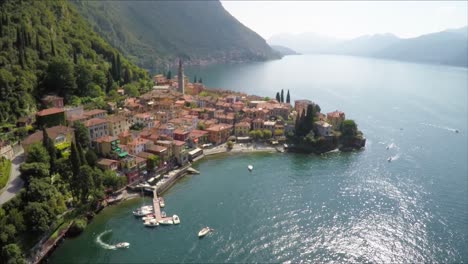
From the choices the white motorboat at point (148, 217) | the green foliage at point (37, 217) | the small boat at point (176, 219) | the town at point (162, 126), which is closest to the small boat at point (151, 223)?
the white motorboat at point (148, 217)

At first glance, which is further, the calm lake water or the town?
the town

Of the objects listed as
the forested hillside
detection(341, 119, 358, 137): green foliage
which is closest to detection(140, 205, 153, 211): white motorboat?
the forested hillside

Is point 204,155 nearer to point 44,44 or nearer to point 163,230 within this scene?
point 163,230

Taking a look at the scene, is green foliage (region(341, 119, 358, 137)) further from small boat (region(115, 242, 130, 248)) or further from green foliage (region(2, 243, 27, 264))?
green foliage (region(2, 243, 27, 264))

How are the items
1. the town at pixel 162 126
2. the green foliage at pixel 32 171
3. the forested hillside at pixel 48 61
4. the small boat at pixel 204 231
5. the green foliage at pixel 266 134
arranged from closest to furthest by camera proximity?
1. the small boat at pixel 204 231
2. the green foliage at pixel 32 171
3. the town at pixel 162 126
4. the forested hillside at pixel 48 61
5. the green foliage at pixel 266 134

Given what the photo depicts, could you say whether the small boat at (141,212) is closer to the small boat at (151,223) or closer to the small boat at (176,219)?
the small boat at (151,223)

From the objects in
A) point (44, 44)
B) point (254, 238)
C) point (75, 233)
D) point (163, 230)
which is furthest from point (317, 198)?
point (44, 44)
